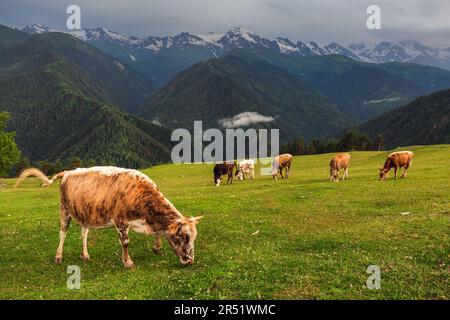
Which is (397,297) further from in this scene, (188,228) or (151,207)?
(151,207)

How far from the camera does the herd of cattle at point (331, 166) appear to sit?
38.1m

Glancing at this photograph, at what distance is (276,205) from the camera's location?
2730cm

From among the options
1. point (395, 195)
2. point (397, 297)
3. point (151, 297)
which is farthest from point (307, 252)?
point (395, 195)

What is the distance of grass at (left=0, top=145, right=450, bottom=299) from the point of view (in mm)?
12445

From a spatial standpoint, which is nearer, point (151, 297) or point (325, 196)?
point (151, 297)

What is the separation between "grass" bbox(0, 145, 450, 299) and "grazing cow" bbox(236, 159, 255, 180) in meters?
23.1

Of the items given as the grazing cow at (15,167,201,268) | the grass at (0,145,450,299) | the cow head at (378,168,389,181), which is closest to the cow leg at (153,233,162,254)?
the grass at (0,145,450,299)

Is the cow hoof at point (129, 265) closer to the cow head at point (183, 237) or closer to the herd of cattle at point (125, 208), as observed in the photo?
the herd of cattle at point (125, 208)

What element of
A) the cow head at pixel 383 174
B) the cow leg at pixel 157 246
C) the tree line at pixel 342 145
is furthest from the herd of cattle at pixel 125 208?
the tree line at pixel 342 145

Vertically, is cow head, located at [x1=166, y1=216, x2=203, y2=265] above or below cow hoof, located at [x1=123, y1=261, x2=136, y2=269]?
above

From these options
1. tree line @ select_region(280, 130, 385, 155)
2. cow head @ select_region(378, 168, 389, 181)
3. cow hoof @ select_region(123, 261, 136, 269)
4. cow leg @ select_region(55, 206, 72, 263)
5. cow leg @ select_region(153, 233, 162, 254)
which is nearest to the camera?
cow hoof @ select_region(123, 261, 136, 269)

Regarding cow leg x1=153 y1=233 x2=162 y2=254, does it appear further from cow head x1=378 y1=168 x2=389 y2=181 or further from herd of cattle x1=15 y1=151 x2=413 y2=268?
cow head x1=378 y1=168 x2=389 y2=181

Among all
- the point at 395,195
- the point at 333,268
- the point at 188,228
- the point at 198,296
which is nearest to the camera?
the point at 198,296
